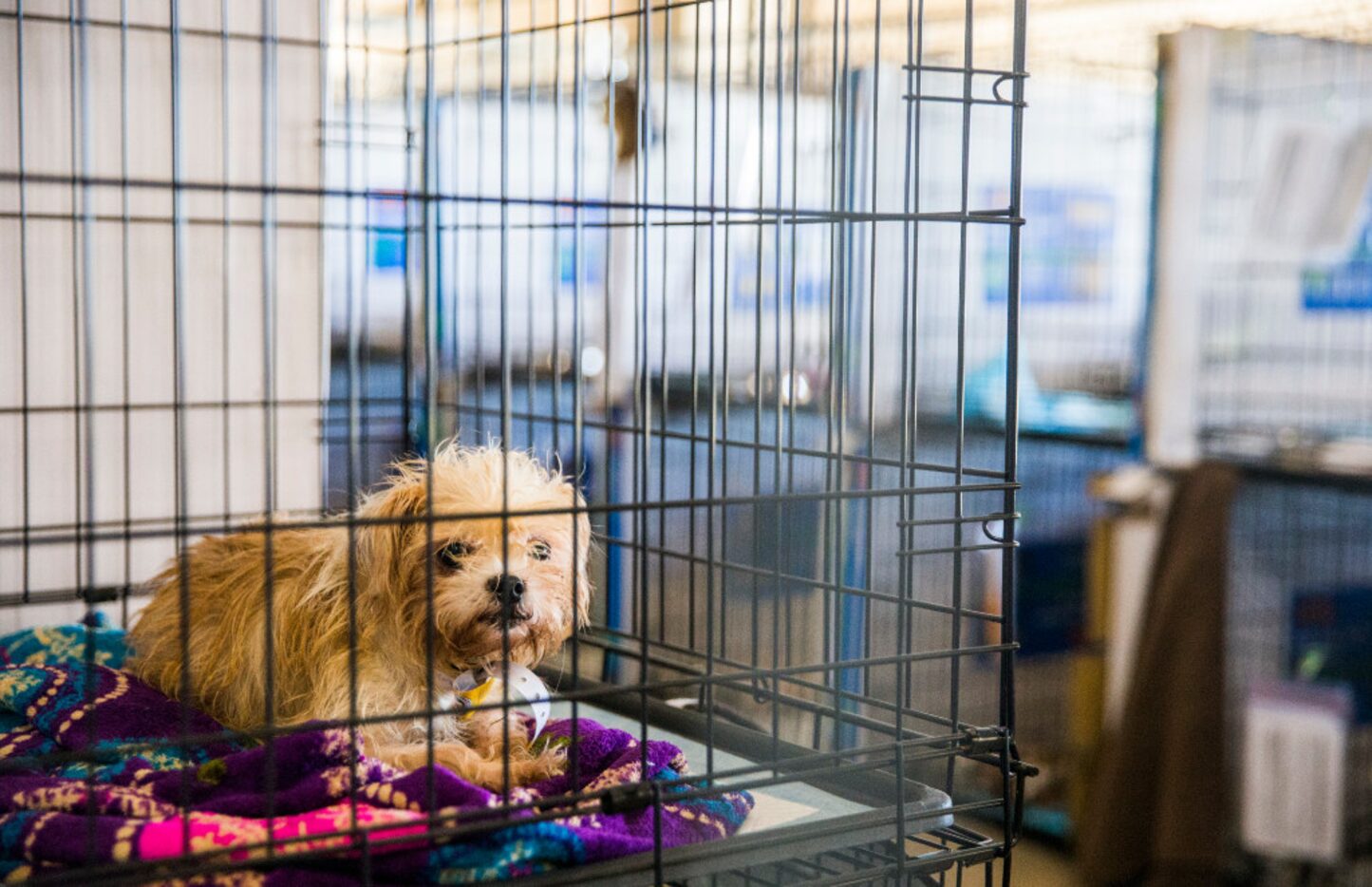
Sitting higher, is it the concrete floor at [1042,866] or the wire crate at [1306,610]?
the wire crate at [1306,610]

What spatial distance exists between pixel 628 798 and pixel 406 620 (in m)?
0.46

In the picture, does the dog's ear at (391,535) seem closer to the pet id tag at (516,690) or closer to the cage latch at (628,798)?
the pet id tag at (516,690)

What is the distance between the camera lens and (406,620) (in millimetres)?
1615

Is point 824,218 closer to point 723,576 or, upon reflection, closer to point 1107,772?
point 723,576

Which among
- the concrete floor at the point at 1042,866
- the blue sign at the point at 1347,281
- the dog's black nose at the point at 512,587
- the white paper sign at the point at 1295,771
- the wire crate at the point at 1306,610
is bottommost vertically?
the concrete floor at the point at 1042,866

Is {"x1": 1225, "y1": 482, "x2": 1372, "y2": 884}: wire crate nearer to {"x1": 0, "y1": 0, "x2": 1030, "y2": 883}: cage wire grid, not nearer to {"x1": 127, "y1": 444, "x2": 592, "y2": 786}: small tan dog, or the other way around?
{"x1": 0, "y1": 0, "x2": 1030, "y2": 883}: cage wire grid

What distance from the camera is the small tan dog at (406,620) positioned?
156 cm

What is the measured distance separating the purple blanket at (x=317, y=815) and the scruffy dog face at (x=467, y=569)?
178 millimetres

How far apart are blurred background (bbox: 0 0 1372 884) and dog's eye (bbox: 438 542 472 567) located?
0.84 m

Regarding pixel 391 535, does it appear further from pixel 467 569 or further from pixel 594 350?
pixel 594 350

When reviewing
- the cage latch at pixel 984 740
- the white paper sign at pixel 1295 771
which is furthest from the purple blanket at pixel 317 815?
the white paper sign at pixel 1295 771

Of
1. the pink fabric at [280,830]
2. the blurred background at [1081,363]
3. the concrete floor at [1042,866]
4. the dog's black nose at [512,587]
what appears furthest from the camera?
the concrete floor at [1042,866]

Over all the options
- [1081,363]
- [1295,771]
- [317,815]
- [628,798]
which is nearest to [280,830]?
[317,815]

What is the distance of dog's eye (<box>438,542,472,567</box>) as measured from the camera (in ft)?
5.32
